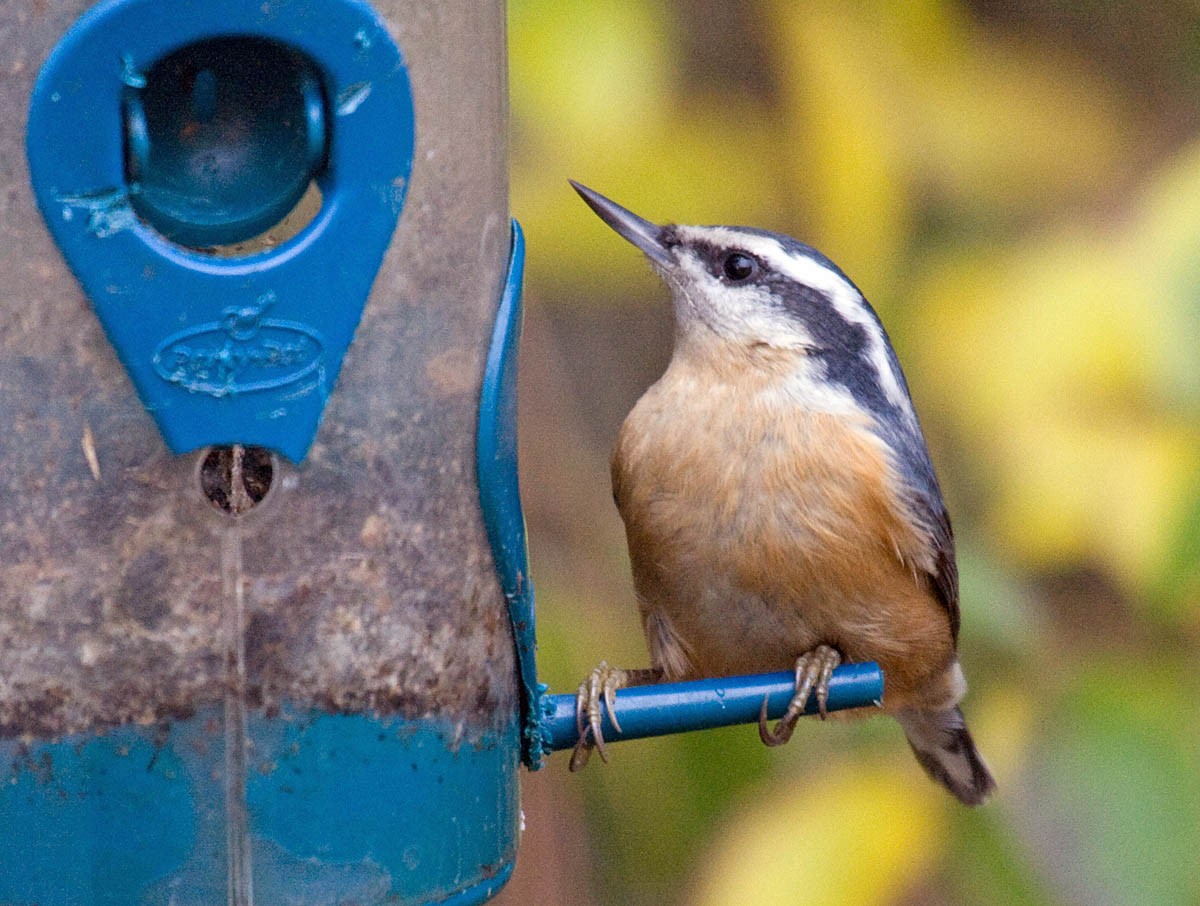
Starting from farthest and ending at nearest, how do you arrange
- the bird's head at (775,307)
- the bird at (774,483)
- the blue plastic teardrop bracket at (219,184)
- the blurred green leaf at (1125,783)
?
the bird's head at (775,307)
the bird at (774,483)
the blurred green leaf at (1125,783)
the blue plastic teardrop bracket at (219,184)

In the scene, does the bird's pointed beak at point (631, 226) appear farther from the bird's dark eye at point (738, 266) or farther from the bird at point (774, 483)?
the bird's dark eye at point (738, 266)

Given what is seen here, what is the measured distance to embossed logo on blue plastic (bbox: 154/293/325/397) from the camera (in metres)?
2.65

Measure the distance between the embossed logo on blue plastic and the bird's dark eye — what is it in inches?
59.8

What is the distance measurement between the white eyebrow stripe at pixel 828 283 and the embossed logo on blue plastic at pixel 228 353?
5.02ft

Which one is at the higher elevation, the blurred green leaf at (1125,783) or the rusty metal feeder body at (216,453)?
the rusty metal feeder body at (216,453)

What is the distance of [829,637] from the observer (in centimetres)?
395

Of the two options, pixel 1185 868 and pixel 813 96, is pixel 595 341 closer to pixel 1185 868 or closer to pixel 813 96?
pixel 813 96

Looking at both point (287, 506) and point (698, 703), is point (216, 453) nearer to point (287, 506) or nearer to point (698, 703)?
point (287, 506)

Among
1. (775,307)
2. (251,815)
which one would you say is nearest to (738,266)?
(775,307)

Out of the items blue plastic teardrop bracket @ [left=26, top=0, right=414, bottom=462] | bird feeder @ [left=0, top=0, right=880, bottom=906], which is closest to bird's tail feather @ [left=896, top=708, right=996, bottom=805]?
bird feeder @ [left=0, top=0, right=880, bottom=906]

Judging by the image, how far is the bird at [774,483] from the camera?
3768 millimetres

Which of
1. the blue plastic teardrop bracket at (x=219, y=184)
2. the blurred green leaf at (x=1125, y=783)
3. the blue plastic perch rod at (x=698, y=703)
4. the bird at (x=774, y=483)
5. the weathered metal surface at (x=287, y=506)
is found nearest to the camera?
the blue plastic teardrop bracket at (x=219, y=184)

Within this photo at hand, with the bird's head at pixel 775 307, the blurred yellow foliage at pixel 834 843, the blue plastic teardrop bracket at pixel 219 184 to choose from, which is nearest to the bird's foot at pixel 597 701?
the blurred yellow foliage at pixel 834 843

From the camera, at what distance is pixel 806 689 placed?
365 cm
